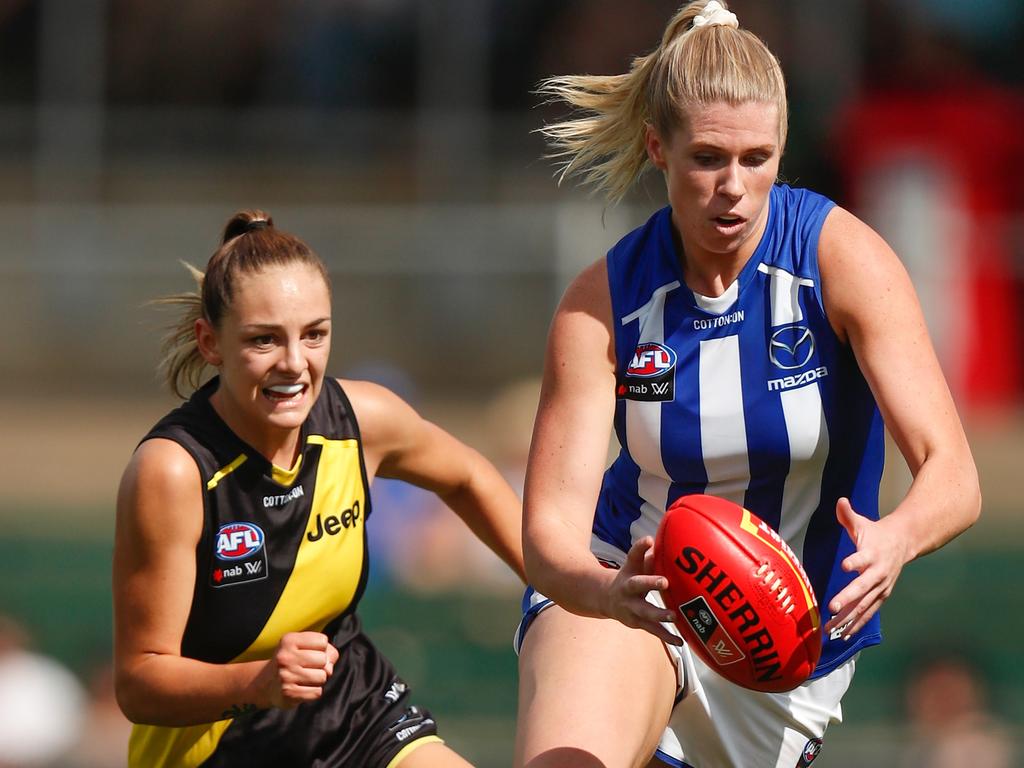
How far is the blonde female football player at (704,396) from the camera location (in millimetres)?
3768

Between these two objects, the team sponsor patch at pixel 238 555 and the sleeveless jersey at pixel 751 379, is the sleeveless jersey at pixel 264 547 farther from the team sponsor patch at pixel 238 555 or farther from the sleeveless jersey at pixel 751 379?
the sleeveless jersey at pixel 751 379

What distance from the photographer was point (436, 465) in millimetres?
4836

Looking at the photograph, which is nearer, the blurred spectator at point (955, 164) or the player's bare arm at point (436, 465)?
the player's bare arm at point (436, 465)

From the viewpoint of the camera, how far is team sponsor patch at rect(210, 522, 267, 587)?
4305 millimetres

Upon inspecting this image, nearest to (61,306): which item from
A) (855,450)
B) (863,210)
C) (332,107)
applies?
(332,107)

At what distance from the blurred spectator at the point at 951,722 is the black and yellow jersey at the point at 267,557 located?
491cm

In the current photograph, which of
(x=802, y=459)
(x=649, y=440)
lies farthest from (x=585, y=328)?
(x=802, y=459)

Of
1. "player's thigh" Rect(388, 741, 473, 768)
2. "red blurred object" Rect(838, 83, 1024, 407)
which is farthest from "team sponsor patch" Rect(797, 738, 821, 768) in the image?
"red blurred object" Rect(838, 83, 1024, 407)

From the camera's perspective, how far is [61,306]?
12.1m

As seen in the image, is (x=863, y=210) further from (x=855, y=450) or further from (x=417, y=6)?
(x=855, y=450)

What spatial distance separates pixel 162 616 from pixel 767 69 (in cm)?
192

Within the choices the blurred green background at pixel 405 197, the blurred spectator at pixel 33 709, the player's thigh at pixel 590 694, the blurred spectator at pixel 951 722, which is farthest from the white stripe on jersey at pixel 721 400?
the blurred green background at pixel 405 197

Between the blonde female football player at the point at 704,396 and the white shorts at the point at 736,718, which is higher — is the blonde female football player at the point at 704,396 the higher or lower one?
the higher one

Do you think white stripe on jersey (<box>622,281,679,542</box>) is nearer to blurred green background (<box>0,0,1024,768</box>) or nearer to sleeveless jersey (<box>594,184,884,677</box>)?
sleeveless jersey (<box>594,184,884,677</box>)
